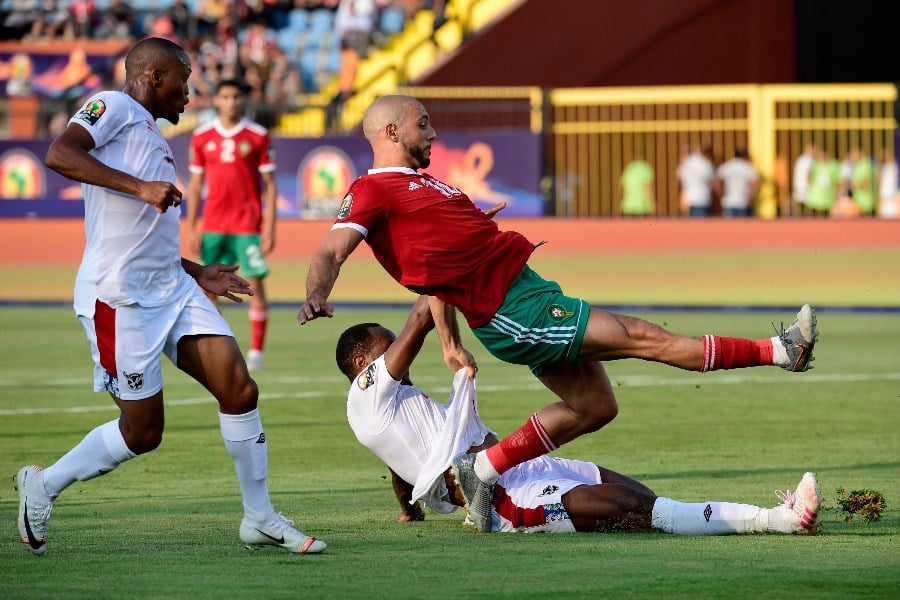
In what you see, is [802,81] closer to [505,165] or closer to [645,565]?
[505,165]

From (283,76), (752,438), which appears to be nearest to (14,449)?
(752,438)

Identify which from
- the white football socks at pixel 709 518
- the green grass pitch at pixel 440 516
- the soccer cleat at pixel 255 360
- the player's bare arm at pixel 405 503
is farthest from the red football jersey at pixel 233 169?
the white football socks at pixel 709 518

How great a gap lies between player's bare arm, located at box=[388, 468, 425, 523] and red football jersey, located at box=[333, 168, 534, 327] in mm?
1067

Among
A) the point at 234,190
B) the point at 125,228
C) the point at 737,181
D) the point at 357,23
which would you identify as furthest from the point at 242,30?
A: the point at 125,228

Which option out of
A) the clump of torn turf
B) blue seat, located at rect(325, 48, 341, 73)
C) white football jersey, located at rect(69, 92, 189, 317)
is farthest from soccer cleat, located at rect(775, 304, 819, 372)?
blue seat, located at rect(325, 48, 341, 73)

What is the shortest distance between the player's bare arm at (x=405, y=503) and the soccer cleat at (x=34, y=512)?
1697mm

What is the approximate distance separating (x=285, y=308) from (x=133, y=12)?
638 inches

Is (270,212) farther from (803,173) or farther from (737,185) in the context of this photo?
(803,173)

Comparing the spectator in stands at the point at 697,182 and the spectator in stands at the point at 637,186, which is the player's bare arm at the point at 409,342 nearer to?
the spectator in stands at the point at 697,182

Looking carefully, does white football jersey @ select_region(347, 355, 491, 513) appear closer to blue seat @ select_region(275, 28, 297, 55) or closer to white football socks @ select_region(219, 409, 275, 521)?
white football socks @ select_region(219, 409, 275, 521)

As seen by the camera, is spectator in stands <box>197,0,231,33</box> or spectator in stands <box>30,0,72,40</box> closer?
spectator in stands <box>197,0,231,33</box>

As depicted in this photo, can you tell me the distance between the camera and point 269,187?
1741 cm

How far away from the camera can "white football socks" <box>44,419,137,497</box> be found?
7496mm

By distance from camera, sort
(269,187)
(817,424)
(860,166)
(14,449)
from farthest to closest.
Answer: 1. (860,166)
2. (269,187)
3. (817,424)
4. (14,449)
